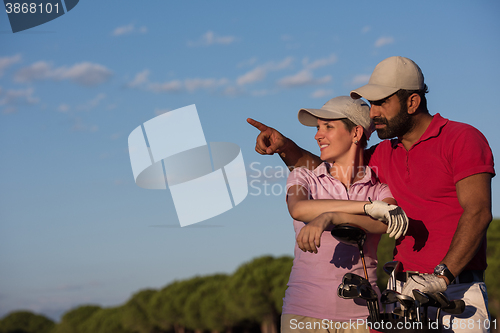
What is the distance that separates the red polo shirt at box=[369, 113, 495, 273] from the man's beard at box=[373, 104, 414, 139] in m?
0.16

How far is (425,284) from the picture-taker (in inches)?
135

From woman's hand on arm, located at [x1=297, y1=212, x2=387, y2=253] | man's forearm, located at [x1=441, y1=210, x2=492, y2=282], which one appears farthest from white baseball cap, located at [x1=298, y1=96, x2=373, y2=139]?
man's forearm, located at [x1=441, y1=210, x2=492, y2=282]

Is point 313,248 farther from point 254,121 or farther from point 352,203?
→ point 254,121

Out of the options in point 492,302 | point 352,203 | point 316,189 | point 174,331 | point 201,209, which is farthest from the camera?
point 174,331

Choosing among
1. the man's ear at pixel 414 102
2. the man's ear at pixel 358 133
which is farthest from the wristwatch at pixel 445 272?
the man's ear at pixel 358 133

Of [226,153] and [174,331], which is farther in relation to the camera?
[174,331]

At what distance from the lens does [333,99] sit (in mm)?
4832

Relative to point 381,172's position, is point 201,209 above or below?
below

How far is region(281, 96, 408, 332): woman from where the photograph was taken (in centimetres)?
387

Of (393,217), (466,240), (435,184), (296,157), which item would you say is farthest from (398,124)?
(296,157)

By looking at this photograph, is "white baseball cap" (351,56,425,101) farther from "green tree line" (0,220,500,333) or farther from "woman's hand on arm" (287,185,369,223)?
"green tree line" (0,220,500,333)

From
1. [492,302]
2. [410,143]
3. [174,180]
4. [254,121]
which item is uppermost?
[254,121]

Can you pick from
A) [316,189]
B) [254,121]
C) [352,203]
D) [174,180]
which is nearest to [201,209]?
[174,180]

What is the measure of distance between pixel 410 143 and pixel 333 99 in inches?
32.9
